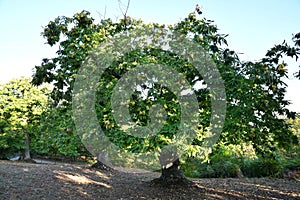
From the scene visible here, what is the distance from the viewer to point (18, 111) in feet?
52.1

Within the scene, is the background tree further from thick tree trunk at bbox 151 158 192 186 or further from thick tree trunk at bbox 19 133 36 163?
thick tree trunk at bbox 151 158 192 186

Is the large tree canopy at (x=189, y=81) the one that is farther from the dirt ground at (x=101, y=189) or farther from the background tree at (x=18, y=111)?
the background tree at (x=18, y=111)

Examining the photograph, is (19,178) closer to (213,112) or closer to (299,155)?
(213,112)

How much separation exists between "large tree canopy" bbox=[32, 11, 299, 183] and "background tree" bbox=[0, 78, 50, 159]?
10.2 m

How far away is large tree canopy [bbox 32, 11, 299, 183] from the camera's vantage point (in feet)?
16.8

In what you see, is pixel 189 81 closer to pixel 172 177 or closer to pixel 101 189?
pixel 172 177

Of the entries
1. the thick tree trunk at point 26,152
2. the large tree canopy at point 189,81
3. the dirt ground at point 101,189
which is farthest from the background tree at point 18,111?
the large tree canopy at point 189,81

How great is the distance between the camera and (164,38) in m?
6.45

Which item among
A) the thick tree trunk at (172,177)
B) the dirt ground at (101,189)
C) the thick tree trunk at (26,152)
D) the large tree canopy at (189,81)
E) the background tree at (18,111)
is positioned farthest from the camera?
the thick tree trunk at (26,152)

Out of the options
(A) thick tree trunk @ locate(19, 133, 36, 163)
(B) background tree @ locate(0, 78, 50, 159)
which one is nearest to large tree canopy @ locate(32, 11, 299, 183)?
(B) background tree @ locate(0, 78, 50, 159)

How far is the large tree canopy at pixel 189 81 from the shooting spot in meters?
5.12

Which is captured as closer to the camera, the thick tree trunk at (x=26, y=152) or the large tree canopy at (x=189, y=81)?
the large tree canopy at (x=189, y=81)

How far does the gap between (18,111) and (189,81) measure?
13268 millimetres

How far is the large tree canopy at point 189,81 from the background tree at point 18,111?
33.5 feet
